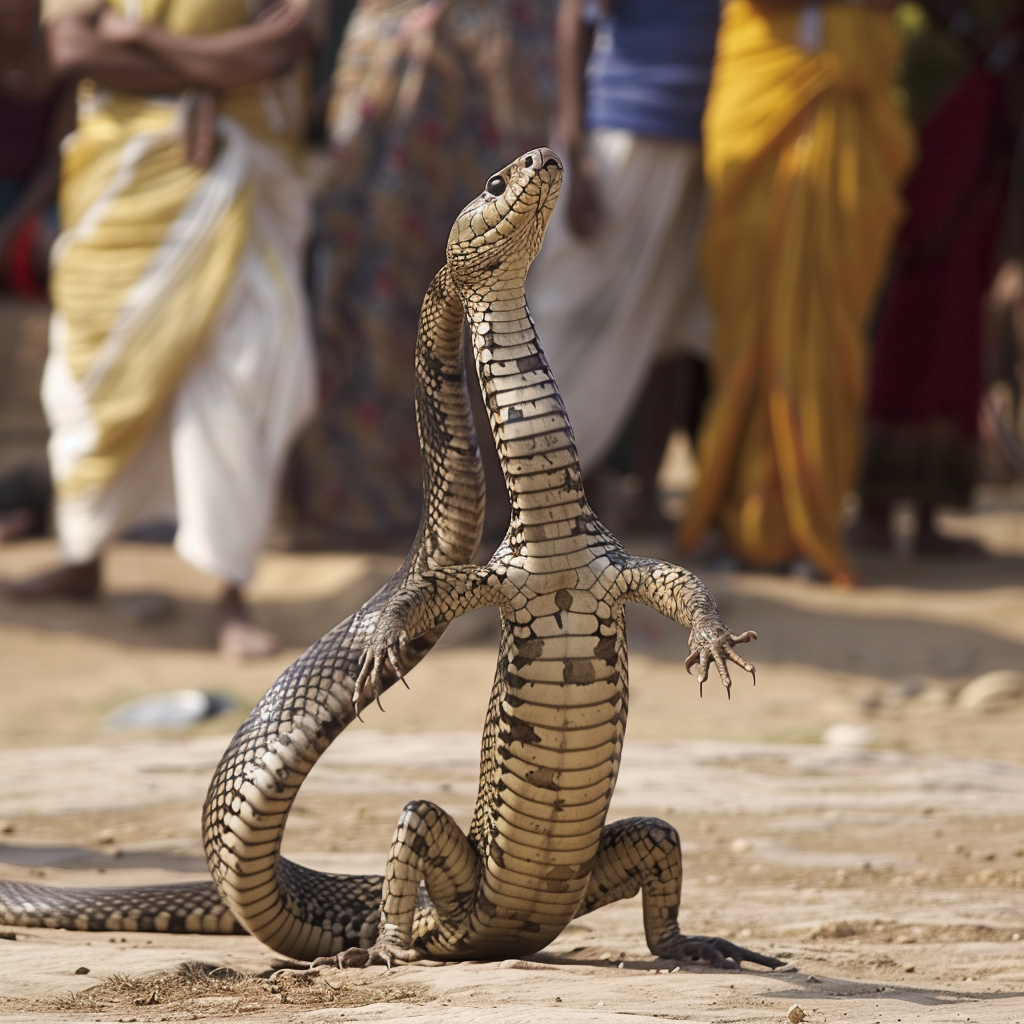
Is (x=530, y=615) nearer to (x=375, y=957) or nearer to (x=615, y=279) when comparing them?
(x=375, y=957)

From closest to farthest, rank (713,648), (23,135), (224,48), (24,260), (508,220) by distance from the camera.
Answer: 1. (713,648)
2. (508,220)
3. (224,48)
4. (24,260)
5. (23,135)

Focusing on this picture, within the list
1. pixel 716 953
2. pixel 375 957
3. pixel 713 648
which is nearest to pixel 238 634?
pixel 375 957

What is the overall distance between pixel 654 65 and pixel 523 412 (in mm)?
6398

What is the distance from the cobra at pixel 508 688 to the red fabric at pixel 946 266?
706 centimetres

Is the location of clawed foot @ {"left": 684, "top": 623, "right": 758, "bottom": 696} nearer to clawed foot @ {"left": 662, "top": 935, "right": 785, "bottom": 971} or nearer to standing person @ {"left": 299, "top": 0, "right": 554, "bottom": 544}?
clawed foot @ {"left": 662, "top": 935, "right": 785, "bottom": 971}

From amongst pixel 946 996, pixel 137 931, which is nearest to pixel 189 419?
pixel 137 931

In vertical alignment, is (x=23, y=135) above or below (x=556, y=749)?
above

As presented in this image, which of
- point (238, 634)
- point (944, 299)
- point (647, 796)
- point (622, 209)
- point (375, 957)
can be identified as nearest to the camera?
point (375, 957)

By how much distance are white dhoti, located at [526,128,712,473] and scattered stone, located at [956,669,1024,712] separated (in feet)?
9.33

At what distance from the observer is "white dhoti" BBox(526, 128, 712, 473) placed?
355 inches

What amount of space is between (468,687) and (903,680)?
6.23 ft

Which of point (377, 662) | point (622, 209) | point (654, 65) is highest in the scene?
point (654, 65)

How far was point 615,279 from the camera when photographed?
9234mm

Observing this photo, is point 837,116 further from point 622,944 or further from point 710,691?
point 622,944
